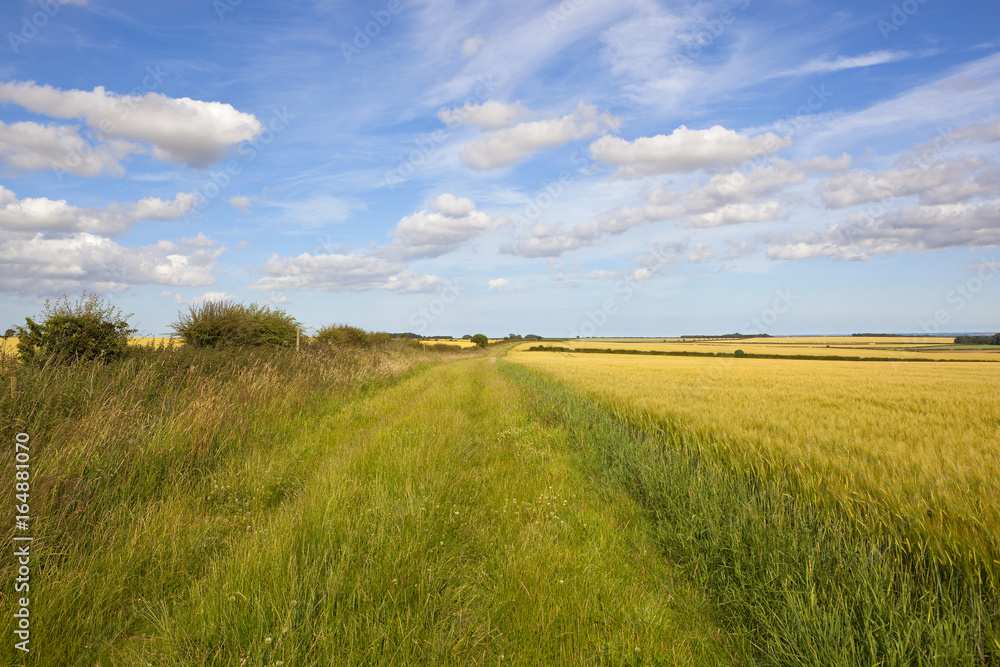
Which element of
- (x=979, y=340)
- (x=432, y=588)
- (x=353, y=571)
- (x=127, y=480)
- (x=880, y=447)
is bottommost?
(x=432, y=588)

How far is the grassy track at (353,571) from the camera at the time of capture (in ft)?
8.97

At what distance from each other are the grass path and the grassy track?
0.05 feet

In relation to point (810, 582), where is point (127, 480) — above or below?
above

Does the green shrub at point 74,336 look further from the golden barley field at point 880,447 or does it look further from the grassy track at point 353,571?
the golden barley field at point 880,447

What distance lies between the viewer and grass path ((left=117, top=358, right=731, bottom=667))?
2.68 meters

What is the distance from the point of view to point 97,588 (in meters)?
3.24

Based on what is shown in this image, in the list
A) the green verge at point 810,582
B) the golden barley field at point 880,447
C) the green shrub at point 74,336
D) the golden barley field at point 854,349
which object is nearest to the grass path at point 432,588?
the green verge at point 810,582

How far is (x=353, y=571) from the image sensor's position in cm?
324

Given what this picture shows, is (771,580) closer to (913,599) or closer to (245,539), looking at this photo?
(913,599)

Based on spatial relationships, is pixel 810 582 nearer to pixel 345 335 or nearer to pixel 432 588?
pixel 432 588

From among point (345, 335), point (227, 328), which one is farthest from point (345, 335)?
point (227, 328)

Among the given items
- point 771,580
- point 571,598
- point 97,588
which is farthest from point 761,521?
point 97,588

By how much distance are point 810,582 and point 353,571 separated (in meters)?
3.25

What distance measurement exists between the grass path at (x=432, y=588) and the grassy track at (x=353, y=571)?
15 mm
